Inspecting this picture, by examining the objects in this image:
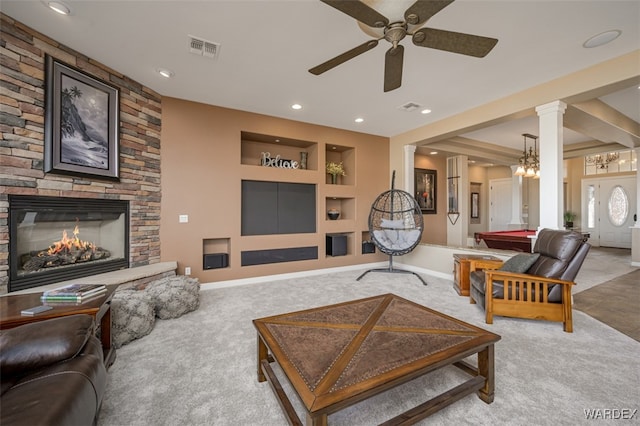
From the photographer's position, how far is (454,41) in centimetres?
182

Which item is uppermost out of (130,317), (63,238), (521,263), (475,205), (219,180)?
(219,180)

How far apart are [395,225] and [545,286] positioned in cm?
253

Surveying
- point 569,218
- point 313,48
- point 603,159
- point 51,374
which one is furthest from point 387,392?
point 603,159

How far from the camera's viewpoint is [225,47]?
2650 millimetres

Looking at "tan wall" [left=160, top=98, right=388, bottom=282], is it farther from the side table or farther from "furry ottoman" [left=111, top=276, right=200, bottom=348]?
the side table

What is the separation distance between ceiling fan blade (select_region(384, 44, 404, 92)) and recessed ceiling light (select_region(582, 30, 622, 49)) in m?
1.93

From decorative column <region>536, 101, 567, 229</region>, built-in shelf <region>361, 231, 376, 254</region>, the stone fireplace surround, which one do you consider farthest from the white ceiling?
built-in shelf <region>361, 231, 376, 254</region>

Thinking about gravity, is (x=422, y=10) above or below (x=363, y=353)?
above

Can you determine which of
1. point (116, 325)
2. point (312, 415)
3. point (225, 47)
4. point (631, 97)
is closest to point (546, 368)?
point (312, 415)

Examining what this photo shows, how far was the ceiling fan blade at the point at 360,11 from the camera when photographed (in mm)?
1476

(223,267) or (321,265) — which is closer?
(223,267)

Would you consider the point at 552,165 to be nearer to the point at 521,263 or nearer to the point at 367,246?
the point at 521,263

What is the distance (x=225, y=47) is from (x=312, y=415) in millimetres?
3057

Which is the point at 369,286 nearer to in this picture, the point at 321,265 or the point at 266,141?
the point at 321,265
